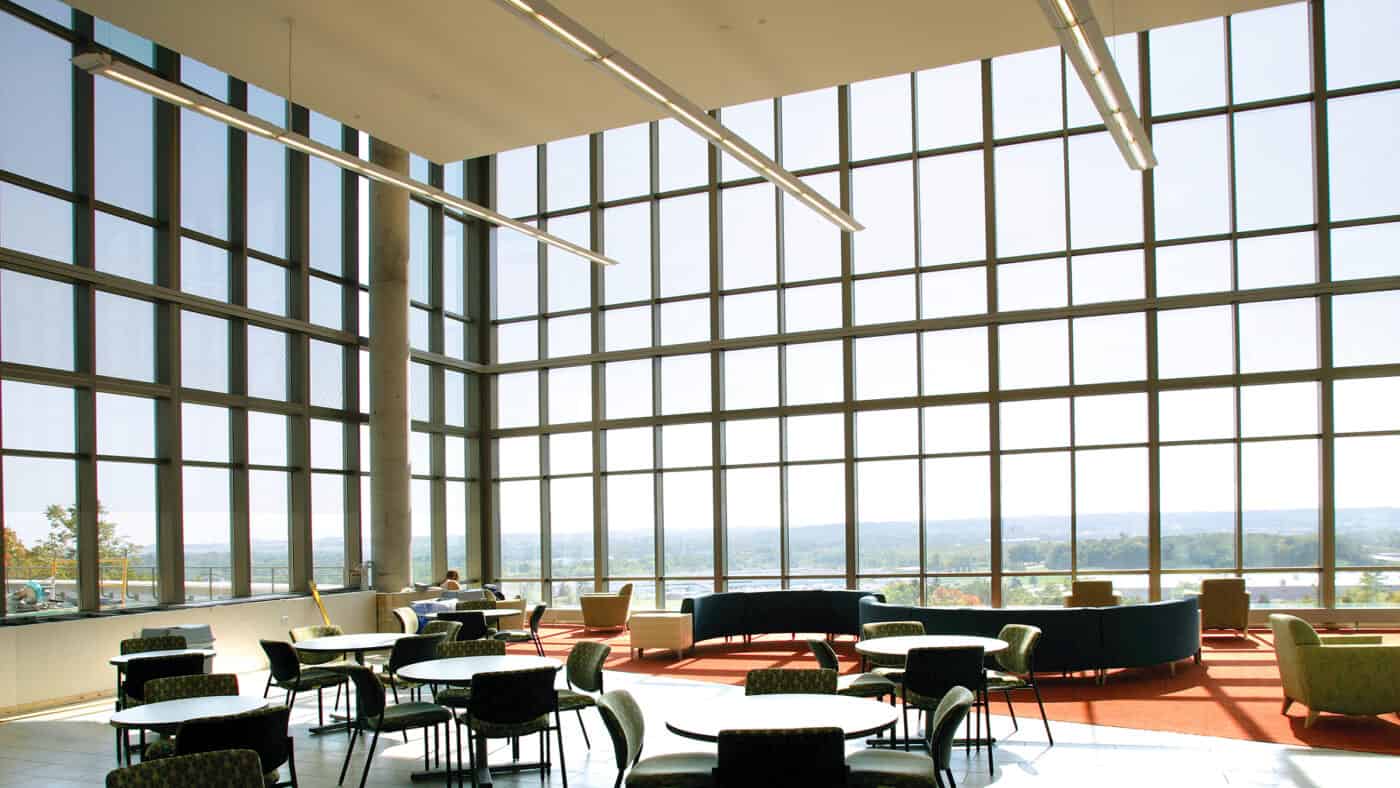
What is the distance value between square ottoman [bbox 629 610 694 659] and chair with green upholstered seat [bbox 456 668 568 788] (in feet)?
21.4

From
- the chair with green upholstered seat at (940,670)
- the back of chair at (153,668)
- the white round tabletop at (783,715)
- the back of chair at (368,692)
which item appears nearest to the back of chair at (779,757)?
the white round tabletop at (783,715)

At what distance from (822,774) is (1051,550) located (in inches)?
448

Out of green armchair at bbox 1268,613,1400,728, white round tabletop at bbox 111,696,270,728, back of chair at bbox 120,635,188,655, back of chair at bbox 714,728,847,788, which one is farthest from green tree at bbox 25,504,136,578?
green armchair at bbox 1268,613,1400,728

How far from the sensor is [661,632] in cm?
1280

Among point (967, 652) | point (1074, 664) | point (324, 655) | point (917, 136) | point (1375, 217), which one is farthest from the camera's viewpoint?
point (917, 136)

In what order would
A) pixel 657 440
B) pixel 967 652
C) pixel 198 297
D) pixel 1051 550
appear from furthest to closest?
1. pixel 657 440
2. pixel 1051 550
3. pixel 198 297
4. pixel 967 652

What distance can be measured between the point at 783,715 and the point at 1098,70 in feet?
17.6

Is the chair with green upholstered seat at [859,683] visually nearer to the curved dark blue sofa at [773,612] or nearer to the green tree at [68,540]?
the curved dark blue sofa at [773,612]

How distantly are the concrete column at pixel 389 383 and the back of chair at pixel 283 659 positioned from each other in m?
6.46

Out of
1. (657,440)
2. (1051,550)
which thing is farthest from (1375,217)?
(657,440)

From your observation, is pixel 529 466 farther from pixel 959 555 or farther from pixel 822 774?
pixel 822 774

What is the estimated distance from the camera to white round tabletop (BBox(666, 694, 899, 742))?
480 cm

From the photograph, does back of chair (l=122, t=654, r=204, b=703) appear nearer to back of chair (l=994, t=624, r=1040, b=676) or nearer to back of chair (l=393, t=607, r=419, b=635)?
back of chair (l=393, t=607, r=419, b=635)

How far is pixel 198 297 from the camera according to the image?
12.8 meters
